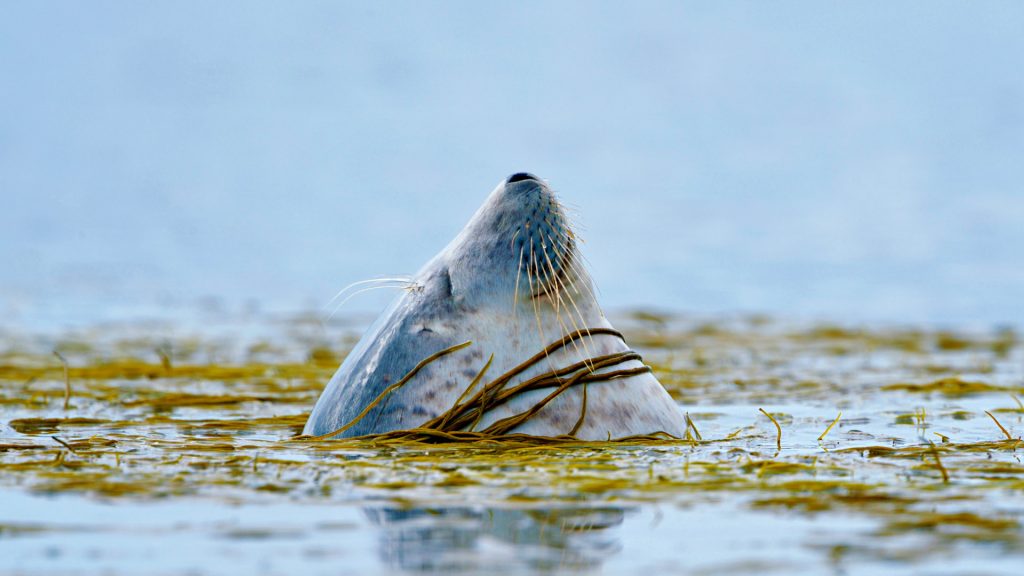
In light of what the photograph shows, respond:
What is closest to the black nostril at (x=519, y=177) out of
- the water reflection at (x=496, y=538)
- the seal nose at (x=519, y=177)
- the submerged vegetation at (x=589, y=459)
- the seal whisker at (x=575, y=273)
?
the seal nose at (x=519, y=177)

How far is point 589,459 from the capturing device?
519 centimetres

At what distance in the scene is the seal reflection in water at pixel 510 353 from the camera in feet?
18.4

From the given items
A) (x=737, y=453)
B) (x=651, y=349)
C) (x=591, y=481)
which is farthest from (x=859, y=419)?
(x=651, y=349)

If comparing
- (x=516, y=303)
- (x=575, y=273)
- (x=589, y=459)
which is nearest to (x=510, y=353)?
(x=516, y=303)

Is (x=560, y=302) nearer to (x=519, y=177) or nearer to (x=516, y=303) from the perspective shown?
(x=516, y=303)

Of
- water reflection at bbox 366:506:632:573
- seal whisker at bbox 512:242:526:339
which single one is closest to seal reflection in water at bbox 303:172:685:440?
seal whisker at bbox 512:242:526:339

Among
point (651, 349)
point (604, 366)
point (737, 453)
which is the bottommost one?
point (737, 453)

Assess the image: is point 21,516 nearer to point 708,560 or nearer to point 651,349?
point 708,560

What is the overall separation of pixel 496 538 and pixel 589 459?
136cm

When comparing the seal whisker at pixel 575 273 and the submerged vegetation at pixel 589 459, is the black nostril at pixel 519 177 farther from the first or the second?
the submerged vegetation at pixel 589 459

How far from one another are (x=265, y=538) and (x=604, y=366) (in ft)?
6.87

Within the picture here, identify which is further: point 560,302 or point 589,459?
point 560,302

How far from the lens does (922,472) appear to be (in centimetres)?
498

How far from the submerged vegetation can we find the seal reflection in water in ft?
0.26
